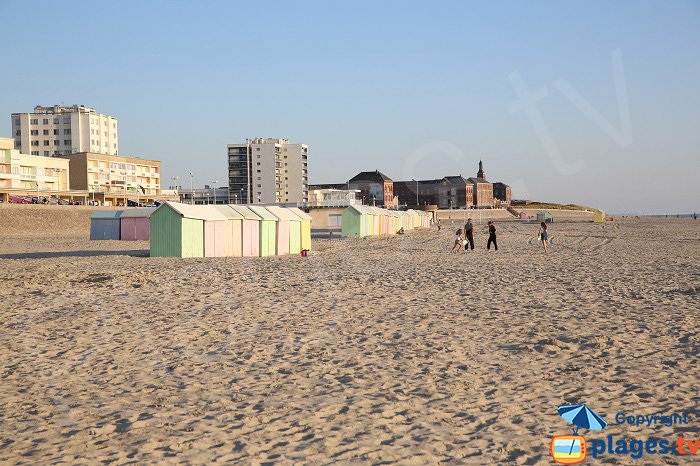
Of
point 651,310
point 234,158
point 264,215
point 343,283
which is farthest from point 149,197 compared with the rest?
point 651,310

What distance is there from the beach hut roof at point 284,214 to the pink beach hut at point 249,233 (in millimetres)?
1696

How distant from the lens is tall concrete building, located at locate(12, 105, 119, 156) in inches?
4360

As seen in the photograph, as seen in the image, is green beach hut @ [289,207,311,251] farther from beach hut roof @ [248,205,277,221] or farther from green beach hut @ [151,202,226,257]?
green beach hut @ [151,202,226,257]

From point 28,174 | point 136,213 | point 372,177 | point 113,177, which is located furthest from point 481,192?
point 136,213

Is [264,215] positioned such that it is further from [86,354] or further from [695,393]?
[695,393]

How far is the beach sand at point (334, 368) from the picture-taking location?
5.50 metres

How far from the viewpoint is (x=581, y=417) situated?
19.4 ft

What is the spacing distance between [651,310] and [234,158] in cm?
13037

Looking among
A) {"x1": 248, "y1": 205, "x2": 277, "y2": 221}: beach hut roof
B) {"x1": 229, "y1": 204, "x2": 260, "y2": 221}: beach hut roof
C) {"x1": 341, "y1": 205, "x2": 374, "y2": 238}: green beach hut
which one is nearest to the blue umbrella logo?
{"x1": 229, "y1": 204, "x2": 260, "y2": 221}: beach hut roof

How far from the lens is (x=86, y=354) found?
8789mm

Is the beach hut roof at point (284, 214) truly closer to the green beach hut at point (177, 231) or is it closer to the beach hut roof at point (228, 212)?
the beach hut roof at point (228, 212)

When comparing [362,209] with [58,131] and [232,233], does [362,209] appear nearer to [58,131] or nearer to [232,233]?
[232,233]

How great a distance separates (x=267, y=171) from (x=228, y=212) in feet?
365

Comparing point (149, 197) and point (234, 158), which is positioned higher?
point (234, 158)
